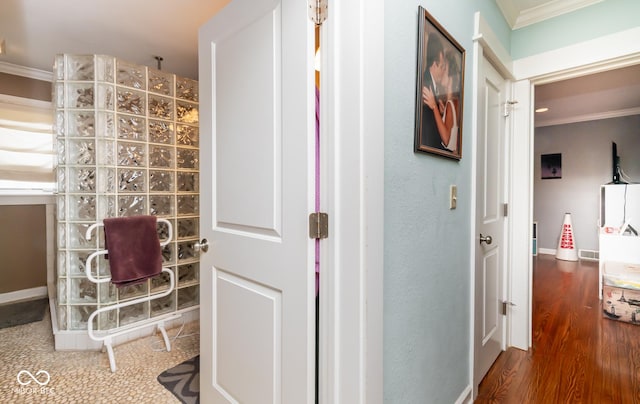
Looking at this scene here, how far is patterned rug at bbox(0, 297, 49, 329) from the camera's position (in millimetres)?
2418

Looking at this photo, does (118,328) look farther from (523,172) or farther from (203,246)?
(523,172)

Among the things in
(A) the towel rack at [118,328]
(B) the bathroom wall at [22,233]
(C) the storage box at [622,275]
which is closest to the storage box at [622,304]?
(C) the storage box at [622,275]

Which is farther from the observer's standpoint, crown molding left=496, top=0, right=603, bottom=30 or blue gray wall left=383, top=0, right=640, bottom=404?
crown molding left=496, top=0, right=603, bottom=30

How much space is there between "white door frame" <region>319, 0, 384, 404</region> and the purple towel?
62.6 inches

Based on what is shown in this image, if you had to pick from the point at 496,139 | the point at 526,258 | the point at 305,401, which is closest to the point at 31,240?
the point at 305,401

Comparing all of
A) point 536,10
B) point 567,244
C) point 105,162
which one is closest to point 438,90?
point 536,10

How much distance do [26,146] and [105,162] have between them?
1450 millimetres

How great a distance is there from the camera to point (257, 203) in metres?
1.09

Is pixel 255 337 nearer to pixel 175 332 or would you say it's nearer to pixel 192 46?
pixel 175 332

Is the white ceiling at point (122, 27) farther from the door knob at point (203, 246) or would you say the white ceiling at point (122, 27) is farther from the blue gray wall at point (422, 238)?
the door knob at point (203, 246)

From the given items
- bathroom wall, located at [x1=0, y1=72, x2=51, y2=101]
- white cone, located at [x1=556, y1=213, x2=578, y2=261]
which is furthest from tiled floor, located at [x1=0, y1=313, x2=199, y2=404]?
white cone, located at [x1=556, y1=213, x2=578, y2=261]

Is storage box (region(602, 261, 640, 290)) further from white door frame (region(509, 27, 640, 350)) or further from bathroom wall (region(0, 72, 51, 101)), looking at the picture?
bathroom wall (region(0, 72, 51, 101))

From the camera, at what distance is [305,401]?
0.93 meters

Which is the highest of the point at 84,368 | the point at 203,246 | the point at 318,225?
the point at 318,225
